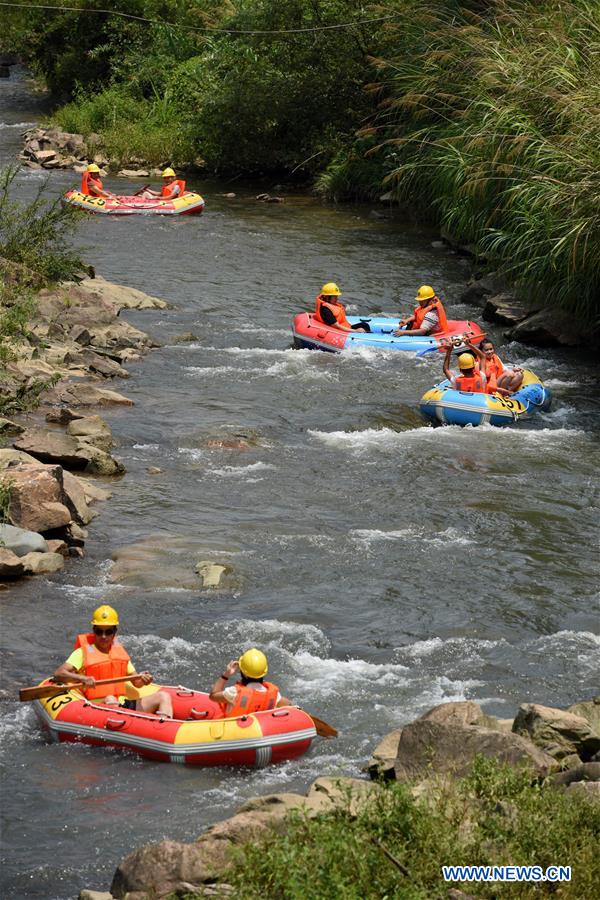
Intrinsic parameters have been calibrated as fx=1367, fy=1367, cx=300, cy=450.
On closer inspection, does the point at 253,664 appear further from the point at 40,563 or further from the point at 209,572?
the point at 40,563

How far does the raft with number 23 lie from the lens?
25.9 metres

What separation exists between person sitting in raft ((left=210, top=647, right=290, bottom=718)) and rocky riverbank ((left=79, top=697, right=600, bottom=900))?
0.93m

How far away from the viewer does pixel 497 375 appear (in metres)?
16.3

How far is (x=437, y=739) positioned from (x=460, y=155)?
47.6ft

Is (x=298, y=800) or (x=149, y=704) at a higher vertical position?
(x=298, y=800)

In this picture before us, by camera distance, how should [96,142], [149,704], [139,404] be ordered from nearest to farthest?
[149,704]
[139,404]
[96,142]

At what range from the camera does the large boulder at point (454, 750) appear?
749 cm

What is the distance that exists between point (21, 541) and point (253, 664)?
326 cm

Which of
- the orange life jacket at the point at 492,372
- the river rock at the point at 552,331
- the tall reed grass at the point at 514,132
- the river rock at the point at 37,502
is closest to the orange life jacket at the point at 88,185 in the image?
the tall reed grass at the point at 514,132

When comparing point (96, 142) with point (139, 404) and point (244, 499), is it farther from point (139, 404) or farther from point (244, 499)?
point (244, 499)

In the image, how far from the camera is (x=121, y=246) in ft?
79.5

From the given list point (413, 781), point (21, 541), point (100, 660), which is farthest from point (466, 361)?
point (413, 781)

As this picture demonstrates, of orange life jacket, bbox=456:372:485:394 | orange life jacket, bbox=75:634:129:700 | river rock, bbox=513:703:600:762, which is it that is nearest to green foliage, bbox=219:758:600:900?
river rock, bbox=513:703:600:762

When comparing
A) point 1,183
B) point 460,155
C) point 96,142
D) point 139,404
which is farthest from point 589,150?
point 96,142
